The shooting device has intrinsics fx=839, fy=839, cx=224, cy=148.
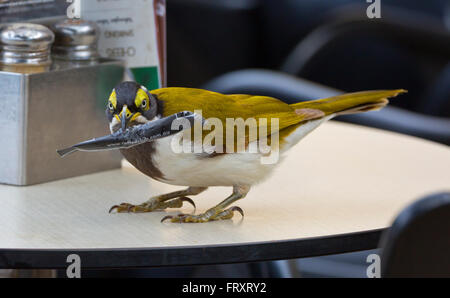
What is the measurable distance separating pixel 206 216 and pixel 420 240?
1.23 ft

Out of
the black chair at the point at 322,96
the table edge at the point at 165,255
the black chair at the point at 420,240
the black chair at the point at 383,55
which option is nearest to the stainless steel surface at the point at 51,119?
the table edge at the point at 165,255

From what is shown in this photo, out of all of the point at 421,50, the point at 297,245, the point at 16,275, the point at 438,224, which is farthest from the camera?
the point at 421,50

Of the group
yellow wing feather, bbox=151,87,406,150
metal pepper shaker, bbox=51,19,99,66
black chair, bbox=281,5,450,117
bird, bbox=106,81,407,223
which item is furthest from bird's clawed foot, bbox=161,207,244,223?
black chair, bbox=281,5,450,117

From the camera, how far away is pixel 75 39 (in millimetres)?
1358

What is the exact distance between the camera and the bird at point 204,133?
106 centimetres

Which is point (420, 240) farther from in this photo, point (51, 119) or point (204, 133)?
point (51, 119)

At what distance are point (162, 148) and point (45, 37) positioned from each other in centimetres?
34

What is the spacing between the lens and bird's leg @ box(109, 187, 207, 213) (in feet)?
3.81

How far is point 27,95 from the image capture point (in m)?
1.25

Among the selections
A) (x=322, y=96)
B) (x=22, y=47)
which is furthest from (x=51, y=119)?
(x=322, y=96)

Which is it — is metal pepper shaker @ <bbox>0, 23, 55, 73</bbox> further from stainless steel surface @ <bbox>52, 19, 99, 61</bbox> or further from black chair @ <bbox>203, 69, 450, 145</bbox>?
black chair @ <bbox>203, 69, 450, 145</bbox>

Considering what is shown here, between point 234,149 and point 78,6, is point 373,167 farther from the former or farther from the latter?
point 78,6

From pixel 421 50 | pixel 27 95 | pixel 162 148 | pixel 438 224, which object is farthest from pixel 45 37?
pixel 421 50

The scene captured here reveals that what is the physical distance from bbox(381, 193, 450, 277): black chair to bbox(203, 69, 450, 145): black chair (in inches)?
46.2
